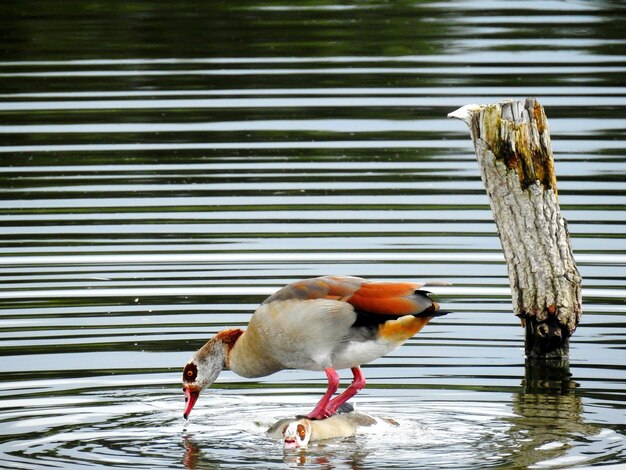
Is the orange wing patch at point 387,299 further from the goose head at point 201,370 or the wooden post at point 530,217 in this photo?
the wooden post at point 530,217

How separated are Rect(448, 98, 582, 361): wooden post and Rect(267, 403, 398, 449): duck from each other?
1983 mm

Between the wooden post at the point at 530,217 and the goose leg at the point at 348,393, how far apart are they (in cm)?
178

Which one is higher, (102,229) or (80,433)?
(102,229)

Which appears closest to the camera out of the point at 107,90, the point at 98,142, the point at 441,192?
the point at 441,192

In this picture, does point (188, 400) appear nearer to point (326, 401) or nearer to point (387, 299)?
point (326, 401)

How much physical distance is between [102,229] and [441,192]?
10.3 feet

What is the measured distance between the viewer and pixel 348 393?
10070 mm

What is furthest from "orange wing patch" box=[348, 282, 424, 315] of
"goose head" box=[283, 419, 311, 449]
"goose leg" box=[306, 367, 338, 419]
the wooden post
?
the wooden post

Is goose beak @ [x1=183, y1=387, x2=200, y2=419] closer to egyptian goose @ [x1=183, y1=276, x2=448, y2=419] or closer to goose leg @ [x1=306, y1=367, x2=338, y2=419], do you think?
egyptian goose @ [x1=183, y1=276, x2=448, y2=419]

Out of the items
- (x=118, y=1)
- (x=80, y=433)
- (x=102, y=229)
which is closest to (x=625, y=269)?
(x=102, y=229)

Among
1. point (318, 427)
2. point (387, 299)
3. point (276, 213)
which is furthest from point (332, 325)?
point (276, 213)

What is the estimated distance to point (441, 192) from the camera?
16.1 metres

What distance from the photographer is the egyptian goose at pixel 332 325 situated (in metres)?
9.77

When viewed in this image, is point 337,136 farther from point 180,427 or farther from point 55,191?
point 180,427
